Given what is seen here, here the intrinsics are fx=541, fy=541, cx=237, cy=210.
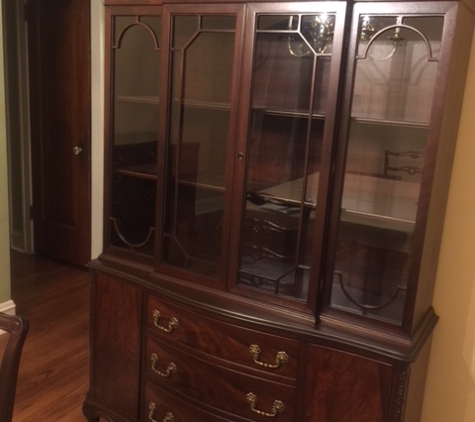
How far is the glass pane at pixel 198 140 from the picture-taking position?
1.86 metres

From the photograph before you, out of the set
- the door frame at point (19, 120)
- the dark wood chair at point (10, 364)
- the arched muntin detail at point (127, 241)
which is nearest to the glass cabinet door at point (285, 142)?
the arched muntin detail at point (127, 241)

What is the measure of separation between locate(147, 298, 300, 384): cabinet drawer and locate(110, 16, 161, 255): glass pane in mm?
283

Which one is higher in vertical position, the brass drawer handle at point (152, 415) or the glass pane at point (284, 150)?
the glass pane at point (284, 150)

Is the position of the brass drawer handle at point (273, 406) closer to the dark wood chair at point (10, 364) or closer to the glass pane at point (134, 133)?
the glass pane at point (134, 133)

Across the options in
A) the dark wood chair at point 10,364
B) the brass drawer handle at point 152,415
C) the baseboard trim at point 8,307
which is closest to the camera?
the dark wood chair at point 10,364

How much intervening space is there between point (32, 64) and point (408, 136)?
3.35m

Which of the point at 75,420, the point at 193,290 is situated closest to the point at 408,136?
the point at 193,290

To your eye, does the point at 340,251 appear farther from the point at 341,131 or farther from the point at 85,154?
the point at 85,154

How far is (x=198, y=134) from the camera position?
1977 mm

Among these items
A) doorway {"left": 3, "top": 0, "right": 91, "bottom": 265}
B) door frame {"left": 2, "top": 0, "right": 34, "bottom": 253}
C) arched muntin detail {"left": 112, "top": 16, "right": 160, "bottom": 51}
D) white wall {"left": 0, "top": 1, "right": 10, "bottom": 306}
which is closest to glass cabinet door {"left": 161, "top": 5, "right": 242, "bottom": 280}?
arched muntin detail {"left": 112, "top": 16, "right": 160, "bottom": 51}

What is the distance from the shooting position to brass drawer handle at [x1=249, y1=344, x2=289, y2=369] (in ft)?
5.88

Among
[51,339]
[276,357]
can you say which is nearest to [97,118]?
[51,339]

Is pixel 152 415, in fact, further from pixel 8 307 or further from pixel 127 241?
pixel 8 307

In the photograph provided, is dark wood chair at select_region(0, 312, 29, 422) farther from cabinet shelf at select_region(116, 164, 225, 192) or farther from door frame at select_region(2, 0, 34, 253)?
door frame at select_region(2, 0, 34, 253)
